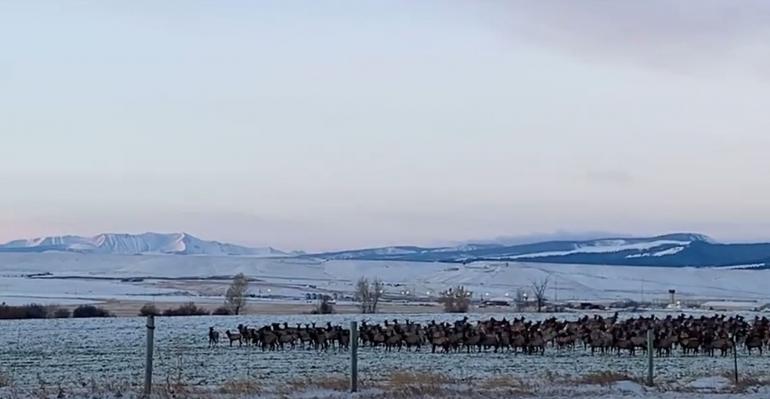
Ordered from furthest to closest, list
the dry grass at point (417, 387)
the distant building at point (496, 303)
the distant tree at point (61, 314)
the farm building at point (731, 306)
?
the distant building at point (496, 303), the farm building at point (731, 306), the distant tree at point (61, 314), the dry grass at point (417, 387)

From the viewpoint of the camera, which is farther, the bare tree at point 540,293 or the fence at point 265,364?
the bare tree at point 540,293

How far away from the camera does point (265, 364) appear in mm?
28688

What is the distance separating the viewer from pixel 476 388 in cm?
1752

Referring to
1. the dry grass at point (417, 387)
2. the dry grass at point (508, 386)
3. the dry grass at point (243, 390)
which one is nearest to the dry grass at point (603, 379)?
the dry grass at point (508, 386)

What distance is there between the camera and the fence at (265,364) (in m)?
22.0

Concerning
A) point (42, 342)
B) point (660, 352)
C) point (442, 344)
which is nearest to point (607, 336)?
point (660, 352)

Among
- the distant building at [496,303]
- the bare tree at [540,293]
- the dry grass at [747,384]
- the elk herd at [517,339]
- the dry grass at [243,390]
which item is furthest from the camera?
the distant building at [496,303]

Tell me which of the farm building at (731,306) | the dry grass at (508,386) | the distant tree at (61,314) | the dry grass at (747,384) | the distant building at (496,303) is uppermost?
the dry grass at (747,384)

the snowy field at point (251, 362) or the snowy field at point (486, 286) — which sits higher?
the snowy field at point (486, 286)

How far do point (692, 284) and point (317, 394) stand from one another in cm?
17815

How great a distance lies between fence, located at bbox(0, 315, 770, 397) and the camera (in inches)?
866

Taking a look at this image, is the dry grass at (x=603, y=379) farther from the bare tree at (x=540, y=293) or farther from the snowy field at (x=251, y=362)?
the bare tree at (x=540, y=293)

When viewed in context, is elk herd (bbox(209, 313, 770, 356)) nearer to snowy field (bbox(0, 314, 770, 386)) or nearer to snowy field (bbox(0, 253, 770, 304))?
snowy field (bbox(0, 314, 770, 386))

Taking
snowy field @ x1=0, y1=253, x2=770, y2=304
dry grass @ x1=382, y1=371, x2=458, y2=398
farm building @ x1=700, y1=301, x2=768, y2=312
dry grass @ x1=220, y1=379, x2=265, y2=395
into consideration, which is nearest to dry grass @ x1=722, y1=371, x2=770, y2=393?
dry grass @ x1=382, y1=371, x2=458, y2=398
